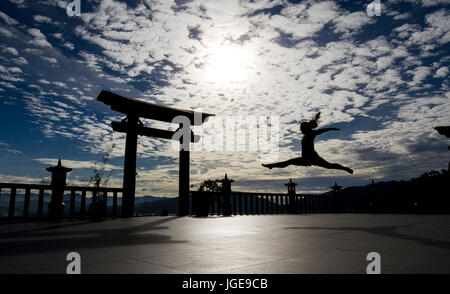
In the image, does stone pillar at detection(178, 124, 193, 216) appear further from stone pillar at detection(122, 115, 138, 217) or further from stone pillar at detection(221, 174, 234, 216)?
stone pillar at detection(122, 115, 138, 217)

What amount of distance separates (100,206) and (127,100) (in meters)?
3.68

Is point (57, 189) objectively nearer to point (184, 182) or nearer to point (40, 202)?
point (40, 202)

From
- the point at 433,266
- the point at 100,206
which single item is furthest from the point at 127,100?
the point at 433,266

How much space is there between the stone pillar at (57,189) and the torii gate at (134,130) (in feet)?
5.97

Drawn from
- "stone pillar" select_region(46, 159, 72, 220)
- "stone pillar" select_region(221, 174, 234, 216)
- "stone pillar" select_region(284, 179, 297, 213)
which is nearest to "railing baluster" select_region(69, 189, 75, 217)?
"stone pillar" select_region(46, 159, 72, 220)

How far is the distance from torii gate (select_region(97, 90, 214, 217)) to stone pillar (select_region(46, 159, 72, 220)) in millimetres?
1821

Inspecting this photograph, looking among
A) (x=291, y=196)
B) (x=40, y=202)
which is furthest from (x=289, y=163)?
(x=40, y=202)

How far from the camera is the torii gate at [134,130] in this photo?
920 centimetres

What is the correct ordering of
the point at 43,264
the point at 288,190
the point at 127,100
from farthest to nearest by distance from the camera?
the point at 288,190 < the point at 127,100 < the point at 43,264

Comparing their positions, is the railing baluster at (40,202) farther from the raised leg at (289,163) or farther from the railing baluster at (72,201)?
the raised leg at (289,163)

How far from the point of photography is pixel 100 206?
9.46 m

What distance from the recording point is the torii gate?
30.2 feet

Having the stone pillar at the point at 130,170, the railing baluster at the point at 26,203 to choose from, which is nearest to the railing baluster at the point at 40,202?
the railing baluster at the point at 26,203
